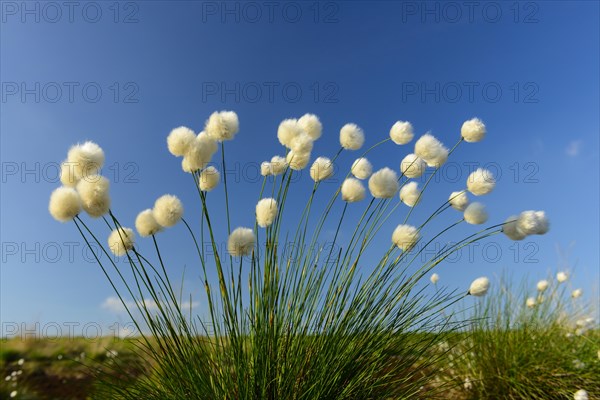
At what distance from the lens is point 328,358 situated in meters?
2.32

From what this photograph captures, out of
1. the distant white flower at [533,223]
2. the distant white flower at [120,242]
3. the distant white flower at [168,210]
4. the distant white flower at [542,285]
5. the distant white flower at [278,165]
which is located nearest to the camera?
the distant white flower at [168,210]

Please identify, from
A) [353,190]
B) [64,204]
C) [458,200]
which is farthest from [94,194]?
[458,200]

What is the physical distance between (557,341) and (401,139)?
3214 millimetres

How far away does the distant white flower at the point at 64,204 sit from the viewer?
212cm

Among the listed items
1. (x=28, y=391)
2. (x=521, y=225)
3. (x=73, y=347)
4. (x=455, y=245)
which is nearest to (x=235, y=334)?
(x=455, y=245)

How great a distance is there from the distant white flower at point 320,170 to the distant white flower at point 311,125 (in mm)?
167

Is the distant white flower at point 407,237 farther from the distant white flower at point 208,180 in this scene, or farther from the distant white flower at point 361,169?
the distant white flower at point 208,180

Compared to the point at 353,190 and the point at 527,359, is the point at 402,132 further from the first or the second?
the point at 527,359

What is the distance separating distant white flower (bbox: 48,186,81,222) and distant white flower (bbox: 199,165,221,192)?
60cm

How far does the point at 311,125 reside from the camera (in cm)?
271

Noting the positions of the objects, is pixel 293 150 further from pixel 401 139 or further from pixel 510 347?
pixel 510 347

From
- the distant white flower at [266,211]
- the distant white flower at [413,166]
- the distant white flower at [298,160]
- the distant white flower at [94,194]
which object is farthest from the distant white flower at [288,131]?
the distant white flower at [94,194]

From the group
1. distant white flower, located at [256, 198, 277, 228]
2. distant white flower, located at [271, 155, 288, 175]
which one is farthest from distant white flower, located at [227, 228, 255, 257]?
distant white flower, located at [271, 155, 288, 175]

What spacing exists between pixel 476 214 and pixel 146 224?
6.16 ft
